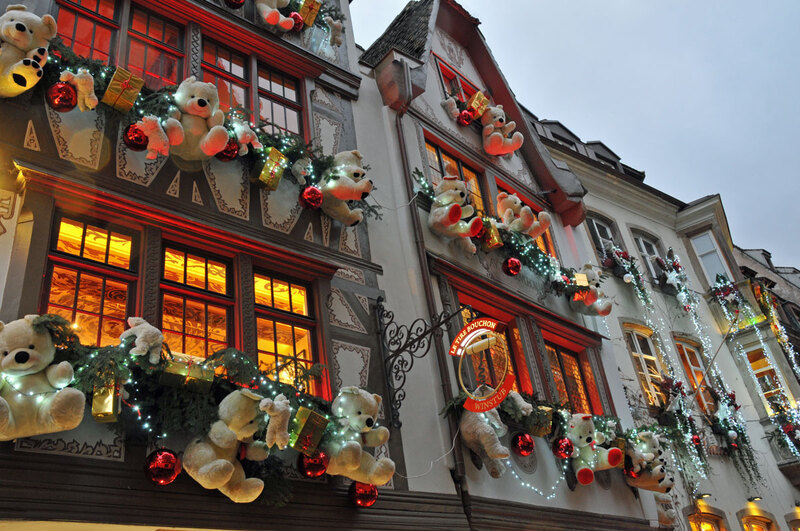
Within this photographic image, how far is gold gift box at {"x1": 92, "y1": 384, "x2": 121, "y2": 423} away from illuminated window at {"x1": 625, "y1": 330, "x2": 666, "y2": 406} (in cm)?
1140

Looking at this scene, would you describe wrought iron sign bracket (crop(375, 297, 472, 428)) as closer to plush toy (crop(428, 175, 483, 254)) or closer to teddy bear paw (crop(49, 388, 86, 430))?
plush toy (crop(428, 175, 483, 254))

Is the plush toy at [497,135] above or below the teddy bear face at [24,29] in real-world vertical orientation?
above

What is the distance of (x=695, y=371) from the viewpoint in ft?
53.7

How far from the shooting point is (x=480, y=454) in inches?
352

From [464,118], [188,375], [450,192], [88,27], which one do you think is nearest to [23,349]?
[188,375]

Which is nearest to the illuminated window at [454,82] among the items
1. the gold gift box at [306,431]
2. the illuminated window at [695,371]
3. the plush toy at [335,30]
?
the plush toy at [335,30]

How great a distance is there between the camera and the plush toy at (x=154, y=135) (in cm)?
716

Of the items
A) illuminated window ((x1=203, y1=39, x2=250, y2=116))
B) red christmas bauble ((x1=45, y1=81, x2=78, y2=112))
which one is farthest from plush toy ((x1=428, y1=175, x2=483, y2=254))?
red christmas bauble ((x1=45, y1=81, x2=78, y2=112))

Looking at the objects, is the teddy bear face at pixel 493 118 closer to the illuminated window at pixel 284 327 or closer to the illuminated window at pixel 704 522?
the illuminated window at pixel 284 327

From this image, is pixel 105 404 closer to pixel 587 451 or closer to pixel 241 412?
pixel 241 412

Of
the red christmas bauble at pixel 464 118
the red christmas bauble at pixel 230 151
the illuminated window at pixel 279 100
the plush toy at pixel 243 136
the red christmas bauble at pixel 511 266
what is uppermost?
the red christmas bauble at pixel 464 118

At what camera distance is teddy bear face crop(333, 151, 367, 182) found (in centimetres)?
903

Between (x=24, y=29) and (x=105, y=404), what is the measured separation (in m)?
3.45

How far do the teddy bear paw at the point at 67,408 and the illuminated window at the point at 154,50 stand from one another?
4442 millimetres
